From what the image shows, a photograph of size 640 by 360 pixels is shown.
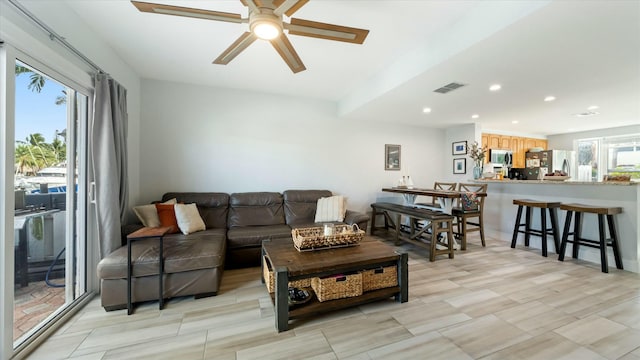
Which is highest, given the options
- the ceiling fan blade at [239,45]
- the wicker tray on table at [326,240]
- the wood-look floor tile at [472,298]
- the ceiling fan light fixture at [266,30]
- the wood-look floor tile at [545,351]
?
the ceiling fan blade at [239,45]

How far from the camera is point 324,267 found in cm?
185

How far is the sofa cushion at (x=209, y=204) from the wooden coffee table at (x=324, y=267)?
4.80 ft

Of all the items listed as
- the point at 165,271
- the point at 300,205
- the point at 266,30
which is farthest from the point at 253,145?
the point at 266,30

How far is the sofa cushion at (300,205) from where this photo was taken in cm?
379

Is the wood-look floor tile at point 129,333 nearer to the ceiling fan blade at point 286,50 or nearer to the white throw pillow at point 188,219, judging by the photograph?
the white throw pillow at point 188,219

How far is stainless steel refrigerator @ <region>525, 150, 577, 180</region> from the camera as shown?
6102 mm

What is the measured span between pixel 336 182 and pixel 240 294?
2.71m

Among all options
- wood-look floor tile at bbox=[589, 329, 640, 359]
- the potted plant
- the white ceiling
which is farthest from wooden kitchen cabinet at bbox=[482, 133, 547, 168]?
wood-look floor tile at bbox=[589, 329, 640, 359]

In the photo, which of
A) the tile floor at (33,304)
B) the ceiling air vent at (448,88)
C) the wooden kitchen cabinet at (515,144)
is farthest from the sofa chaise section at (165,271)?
the wooden kitchen cabinet at (515,144)

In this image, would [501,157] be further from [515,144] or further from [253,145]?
[253,145]

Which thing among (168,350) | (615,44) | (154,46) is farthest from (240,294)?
(615,44)

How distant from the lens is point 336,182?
456cm

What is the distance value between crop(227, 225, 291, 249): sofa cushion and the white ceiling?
2151 millimetres

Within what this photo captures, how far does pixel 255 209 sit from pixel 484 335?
303 centimetres
